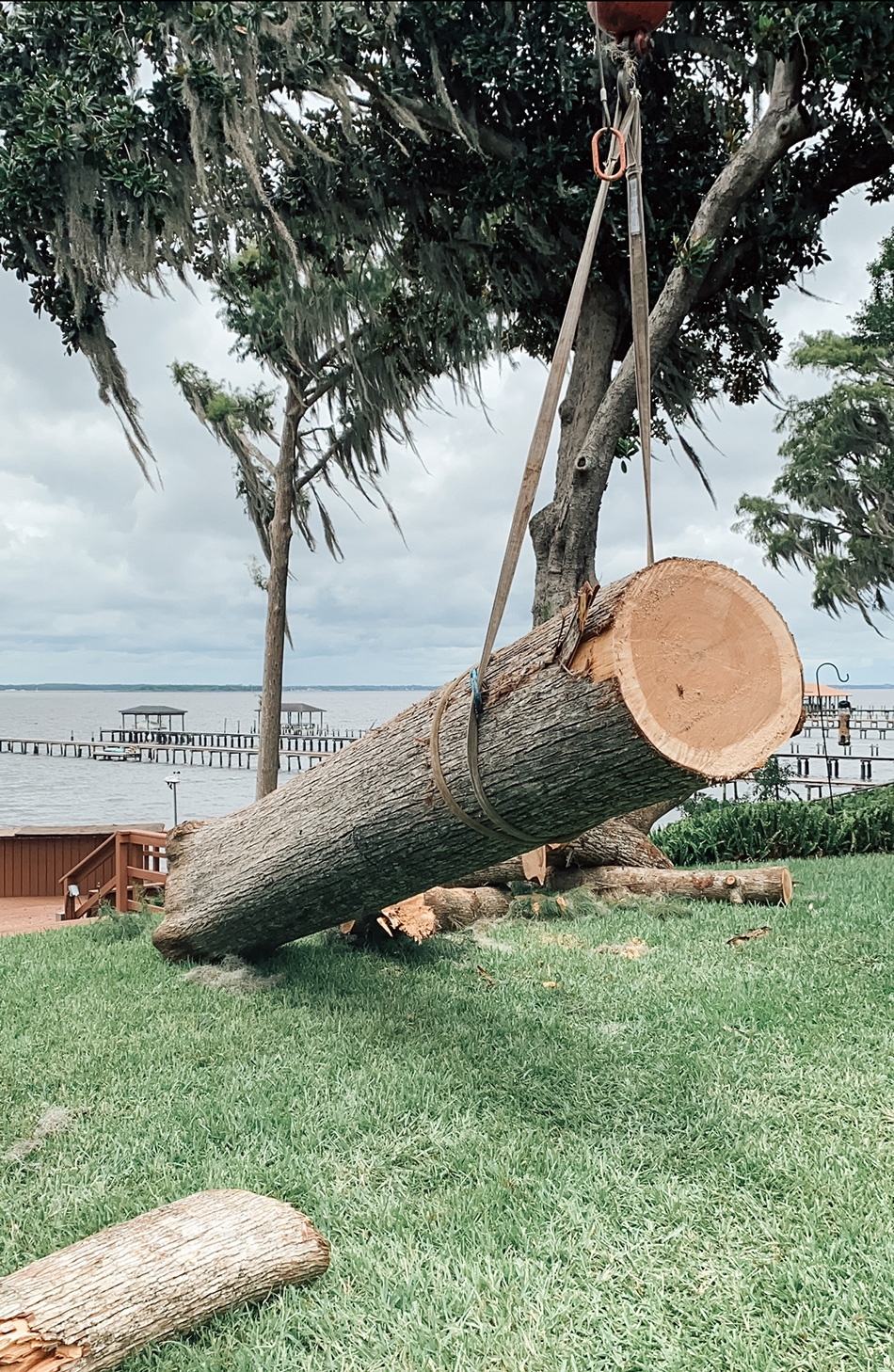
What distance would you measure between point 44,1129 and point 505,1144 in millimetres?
1438

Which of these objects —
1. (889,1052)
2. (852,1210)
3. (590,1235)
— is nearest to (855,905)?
(889,1052)

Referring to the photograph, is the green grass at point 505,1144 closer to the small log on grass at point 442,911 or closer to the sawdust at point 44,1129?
the sawdust at point 44,1129

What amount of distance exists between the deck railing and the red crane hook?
5659 mm

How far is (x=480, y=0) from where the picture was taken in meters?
Answer: 6.14

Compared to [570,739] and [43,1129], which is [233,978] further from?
[570,739]

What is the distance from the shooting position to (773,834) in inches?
318

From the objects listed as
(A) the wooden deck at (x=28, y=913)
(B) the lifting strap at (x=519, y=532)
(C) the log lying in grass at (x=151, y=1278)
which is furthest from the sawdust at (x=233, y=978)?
(A) the wooden deck at (x=28, y=913)

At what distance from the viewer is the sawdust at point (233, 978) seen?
12.8 ft

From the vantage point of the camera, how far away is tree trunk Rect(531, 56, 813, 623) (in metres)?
5.92

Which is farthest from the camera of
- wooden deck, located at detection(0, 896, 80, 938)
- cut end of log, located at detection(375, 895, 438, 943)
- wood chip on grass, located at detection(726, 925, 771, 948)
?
wooden deck, located at detection(0, 896, 80, 938)

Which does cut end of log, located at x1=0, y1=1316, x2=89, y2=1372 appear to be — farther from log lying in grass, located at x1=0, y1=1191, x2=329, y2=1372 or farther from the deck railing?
the deck railing

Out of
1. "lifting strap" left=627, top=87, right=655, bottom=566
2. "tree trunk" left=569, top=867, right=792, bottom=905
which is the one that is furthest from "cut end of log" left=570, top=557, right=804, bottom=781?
"tree trunk" left=569, top=867, right=792, bottom=905

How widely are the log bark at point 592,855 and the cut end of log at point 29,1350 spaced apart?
4.44 metres

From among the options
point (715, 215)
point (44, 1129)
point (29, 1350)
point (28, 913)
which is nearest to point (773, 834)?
A: point (715, 215)
